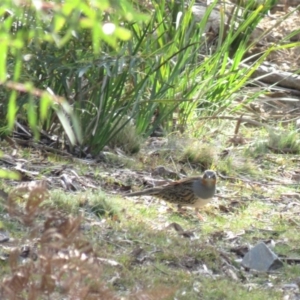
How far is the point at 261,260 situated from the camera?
597cm

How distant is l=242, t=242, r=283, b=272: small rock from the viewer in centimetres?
594

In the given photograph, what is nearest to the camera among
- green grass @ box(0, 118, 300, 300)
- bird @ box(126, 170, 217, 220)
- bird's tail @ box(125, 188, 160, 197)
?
green grass @ box(0, 118, 300, 300)

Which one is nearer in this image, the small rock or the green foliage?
the small rock

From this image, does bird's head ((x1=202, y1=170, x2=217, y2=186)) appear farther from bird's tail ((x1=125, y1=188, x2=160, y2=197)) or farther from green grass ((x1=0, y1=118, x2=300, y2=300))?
bird's tail ((x1=125, y1=188, x2=160, y2=197))

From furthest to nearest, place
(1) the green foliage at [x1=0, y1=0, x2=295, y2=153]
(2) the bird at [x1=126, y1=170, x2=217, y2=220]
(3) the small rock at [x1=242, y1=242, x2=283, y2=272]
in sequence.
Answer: (2) the bird at [x1=126, y1=170, x2=217, y2=220]
(1) the green foliage at [x1=0, y1=0, x2=295, y2=153]
(3) the small rock at [x1=242, y1=242, x2=283, y2=272]

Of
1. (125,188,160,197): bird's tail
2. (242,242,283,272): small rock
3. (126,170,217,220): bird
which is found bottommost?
(125,188,160,197): bird's tail

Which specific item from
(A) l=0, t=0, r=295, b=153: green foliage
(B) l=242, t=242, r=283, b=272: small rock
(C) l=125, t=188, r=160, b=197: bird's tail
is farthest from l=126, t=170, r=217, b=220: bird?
(B) l=242, t=242, r=283, b=272: small rock

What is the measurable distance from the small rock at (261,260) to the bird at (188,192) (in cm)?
127

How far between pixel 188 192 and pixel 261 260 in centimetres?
151

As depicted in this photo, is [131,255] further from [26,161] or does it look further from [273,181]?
[273,181]

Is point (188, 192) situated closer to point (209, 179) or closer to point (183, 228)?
point (209, 179)

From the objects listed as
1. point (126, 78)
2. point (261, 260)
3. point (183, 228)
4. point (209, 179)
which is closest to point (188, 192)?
point (209, 179)

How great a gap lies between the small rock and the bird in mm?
1269

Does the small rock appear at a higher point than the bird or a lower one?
higher
